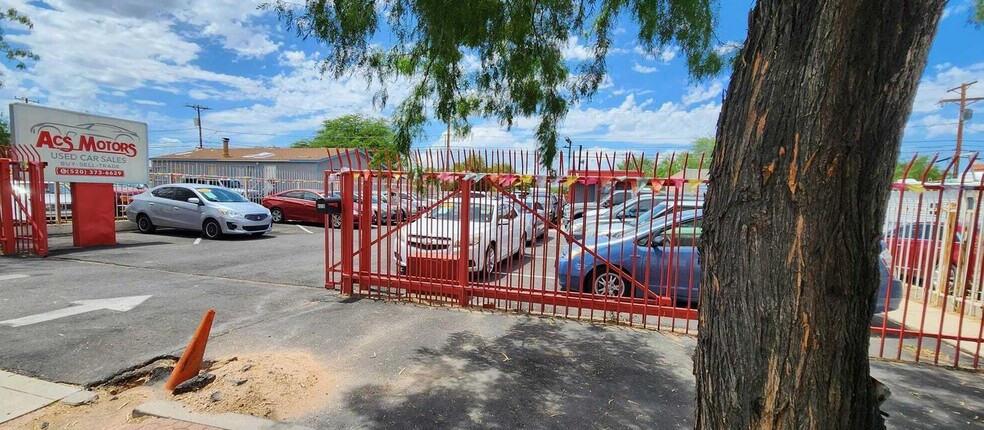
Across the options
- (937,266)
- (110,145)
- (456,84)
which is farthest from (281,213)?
(937,266)

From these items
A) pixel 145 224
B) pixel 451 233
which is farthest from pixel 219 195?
pixel 451 233

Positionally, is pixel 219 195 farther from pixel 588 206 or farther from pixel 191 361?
pixel 191 361

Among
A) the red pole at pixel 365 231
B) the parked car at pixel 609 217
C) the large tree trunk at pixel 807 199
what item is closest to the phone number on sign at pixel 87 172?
the red pole at pixel 365 231

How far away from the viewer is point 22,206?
30.2 feet

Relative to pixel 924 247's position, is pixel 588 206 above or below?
above

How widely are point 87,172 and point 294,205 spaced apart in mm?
7952

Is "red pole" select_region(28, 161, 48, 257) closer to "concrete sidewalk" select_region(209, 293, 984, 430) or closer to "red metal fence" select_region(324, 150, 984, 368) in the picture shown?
"red metal fence" select_region(324, 150, 984, 368)

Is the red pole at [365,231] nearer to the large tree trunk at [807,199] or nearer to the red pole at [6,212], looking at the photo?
the large tree trunk at [807,199]

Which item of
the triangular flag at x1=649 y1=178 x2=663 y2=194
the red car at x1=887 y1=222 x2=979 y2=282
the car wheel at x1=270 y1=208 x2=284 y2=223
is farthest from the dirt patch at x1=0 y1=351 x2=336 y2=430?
the car wheel at x1=270 y1=208 x2=284 y2=223

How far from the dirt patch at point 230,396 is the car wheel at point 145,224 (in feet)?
37.8

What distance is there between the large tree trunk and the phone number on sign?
1252 centimetres

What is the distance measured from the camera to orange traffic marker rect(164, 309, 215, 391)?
3799 millimetres

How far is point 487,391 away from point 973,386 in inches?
168

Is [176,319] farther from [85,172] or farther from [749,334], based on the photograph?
[85,172]
